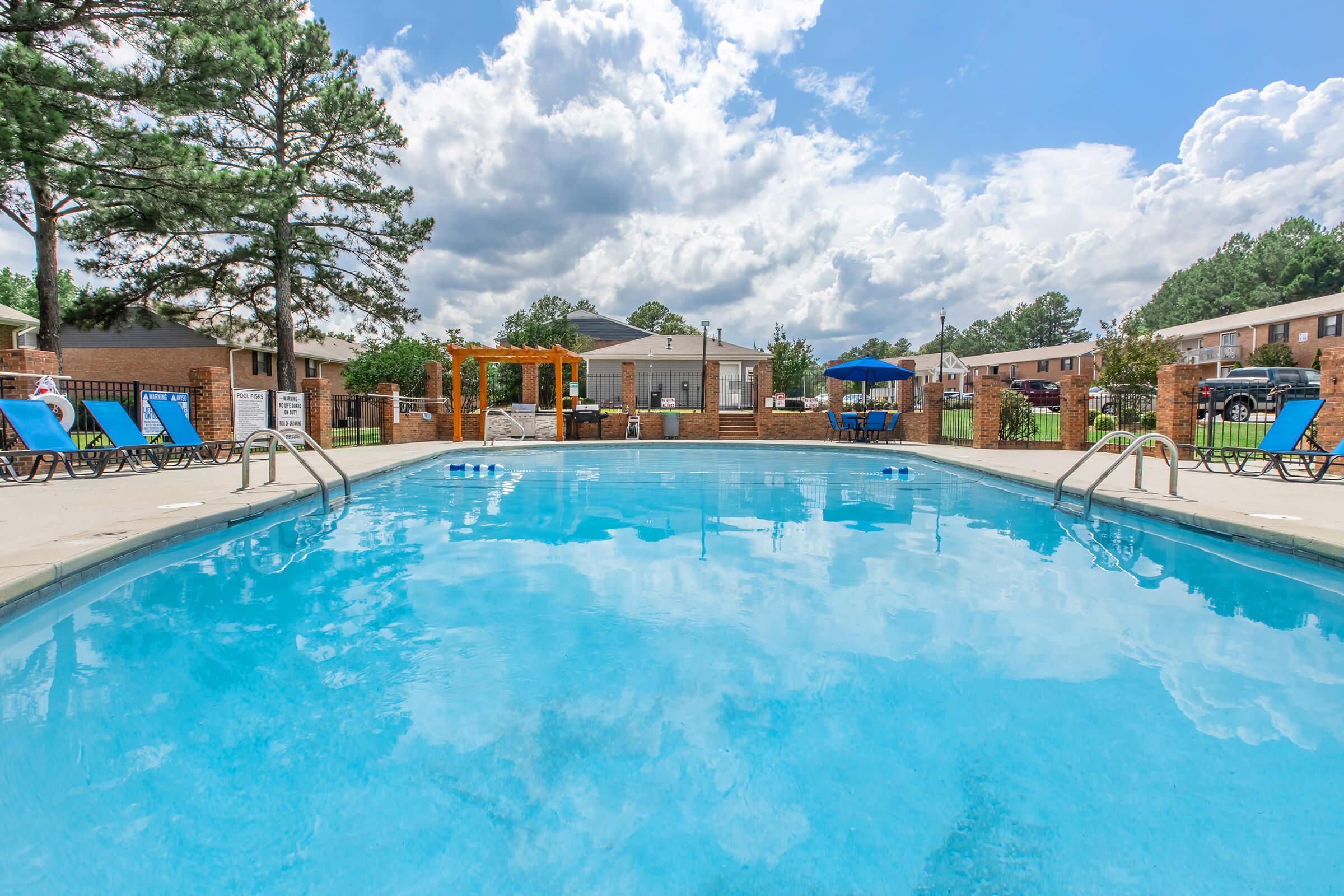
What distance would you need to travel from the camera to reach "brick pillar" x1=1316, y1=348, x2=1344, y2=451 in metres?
10.1

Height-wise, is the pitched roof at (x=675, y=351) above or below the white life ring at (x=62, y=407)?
above

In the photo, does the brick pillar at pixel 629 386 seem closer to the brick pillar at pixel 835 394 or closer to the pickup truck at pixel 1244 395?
the brick pillar at pixel 835 394

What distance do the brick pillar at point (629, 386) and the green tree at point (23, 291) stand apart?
139ft

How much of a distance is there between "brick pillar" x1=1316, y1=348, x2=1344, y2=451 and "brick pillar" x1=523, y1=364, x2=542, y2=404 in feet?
60.7

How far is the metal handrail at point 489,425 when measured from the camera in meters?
19.5

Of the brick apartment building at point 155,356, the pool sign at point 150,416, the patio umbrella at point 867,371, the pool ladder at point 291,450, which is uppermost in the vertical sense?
the brick apartment building at point 155,356

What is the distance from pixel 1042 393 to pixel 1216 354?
14.3m

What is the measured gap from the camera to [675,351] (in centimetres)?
3541

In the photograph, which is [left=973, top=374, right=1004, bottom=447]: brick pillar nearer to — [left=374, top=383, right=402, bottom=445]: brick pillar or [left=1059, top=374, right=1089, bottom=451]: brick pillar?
[left=1059, top=374, right=1089, bottom=451]: brick pillar

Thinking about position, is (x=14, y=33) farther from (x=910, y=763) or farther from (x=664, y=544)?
(x=910, y=763)

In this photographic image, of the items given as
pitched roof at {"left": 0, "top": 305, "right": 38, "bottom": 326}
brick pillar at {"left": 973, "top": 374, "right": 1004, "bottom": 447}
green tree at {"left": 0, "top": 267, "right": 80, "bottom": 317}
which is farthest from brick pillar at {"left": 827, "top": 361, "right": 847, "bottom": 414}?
green tree at {"left": 0, "top": 267, "right": 80, "bottom": 317}

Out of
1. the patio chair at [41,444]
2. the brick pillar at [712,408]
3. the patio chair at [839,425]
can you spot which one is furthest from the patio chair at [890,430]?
the patio chair at [41,444]

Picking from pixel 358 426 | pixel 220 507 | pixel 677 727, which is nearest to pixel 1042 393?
pixel 358 426

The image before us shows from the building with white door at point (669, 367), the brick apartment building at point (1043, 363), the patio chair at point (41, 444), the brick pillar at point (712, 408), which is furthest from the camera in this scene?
the brick apartment building at point (1043, 363)
